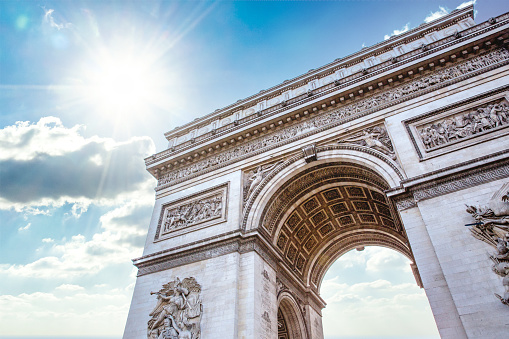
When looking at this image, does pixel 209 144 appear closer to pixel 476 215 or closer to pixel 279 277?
pixel 279 277

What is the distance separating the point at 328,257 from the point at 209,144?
325 inches

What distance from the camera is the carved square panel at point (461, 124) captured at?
9.86 metres

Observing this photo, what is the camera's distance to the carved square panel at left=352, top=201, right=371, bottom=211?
47.3 ft

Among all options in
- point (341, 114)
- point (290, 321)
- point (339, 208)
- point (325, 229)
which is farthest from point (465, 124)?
point (290, 321)

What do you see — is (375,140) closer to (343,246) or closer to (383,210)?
(383,210)

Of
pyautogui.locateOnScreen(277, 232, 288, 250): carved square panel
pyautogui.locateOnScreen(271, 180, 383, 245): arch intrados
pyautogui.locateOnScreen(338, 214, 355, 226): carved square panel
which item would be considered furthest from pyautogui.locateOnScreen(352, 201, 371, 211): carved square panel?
pyautogui.locateOnScreen(277, 232, 288, 250): carved square panel

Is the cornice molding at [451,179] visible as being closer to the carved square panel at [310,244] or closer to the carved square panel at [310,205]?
the carved square panel at [310,205]

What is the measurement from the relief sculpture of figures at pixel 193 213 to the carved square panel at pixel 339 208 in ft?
16.8

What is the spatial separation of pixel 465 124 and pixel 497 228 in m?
3.81

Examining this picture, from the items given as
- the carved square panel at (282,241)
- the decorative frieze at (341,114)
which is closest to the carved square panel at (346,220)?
the carved square panel at (282,241)

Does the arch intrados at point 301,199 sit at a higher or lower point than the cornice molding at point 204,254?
higher

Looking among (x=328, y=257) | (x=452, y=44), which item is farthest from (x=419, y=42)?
(x=328, y=257)

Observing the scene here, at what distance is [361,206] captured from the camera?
14680 mm

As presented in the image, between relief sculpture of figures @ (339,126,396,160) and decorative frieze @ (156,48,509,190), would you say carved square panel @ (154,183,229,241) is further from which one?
relief sculpture of figures @ (339,126,396,160)
